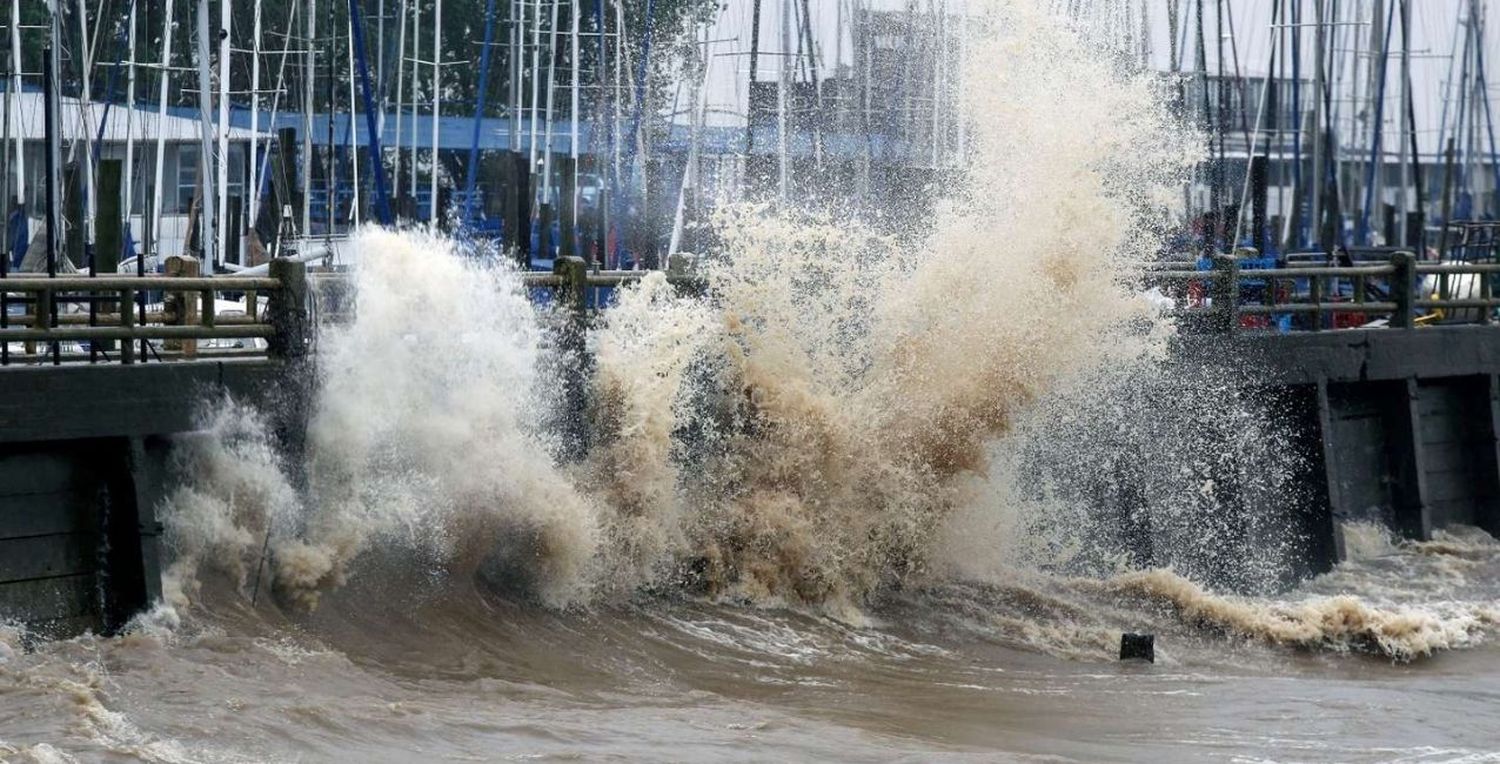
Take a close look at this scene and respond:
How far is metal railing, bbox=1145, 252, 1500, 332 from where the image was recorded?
690 inches

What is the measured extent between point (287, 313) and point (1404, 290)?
11.1 meters

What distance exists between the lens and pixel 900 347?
15641mm

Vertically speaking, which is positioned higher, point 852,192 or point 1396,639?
point 852,192

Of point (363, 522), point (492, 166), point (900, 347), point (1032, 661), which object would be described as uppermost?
point (492, 166)

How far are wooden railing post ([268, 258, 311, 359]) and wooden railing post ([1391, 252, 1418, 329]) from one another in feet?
35.7

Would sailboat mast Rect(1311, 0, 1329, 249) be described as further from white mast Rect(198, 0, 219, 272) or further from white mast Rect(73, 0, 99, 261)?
white mast Rect(73, 0, 99, 261)

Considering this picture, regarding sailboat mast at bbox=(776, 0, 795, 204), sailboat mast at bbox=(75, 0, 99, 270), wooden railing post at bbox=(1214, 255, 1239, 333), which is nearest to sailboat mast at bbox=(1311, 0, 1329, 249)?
sailboat mast at bbox=(776, 0, 795, 204)

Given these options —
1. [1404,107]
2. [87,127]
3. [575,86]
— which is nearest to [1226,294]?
[87,127]

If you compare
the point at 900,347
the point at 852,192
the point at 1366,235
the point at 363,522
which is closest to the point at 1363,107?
the point at 1366,235

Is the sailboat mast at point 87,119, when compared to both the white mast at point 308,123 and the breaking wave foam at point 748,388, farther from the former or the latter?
the breaking wave foam at point 748,388

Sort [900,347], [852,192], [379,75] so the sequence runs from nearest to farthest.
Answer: [900,347] → [852,192] → [379,75]

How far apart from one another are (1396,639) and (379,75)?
2373 cm

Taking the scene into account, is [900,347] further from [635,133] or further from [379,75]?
[379,75]

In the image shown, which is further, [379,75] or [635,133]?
[379,75]
